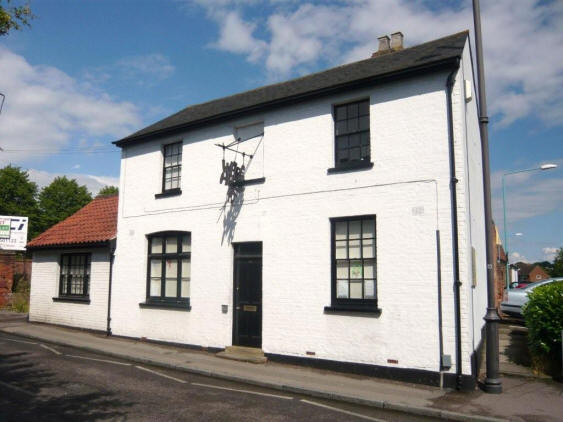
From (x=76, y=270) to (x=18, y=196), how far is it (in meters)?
44.8

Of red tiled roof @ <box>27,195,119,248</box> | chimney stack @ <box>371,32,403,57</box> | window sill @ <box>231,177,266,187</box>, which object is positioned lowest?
red tiled roof @ <box>27,195,119,248</box>

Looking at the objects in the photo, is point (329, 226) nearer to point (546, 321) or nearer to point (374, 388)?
point (374, 388)

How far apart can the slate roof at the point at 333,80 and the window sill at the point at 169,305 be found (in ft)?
17.7

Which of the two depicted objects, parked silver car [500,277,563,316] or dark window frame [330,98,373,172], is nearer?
dark window frame [330,98,373,172]

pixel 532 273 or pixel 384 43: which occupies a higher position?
pixel 384 43

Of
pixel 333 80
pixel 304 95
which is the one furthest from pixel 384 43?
pixel 304 95

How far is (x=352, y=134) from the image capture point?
1180 cm

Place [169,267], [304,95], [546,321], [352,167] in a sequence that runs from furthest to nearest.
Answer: [169,267], [304,95], [352,167], [546,321]

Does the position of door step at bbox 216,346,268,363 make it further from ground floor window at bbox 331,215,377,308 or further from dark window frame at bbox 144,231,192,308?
ground floor window at bbox 331,215,377,308

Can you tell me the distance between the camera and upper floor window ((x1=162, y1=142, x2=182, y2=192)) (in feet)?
50.8

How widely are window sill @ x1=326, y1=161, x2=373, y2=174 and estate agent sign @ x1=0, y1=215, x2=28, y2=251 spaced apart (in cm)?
2119

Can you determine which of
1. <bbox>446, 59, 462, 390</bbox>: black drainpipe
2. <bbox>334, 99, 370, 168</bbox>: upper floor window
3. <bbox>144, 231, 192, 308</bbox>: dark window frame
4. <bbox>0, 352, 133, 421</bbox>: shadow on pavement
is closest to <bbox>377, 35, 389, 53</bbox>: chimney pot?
<bbox>334, 99, 370, 168</bbox>: upper floor window

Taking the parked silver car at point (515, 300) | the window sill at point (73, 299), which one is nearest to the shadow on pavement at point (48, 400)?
the window sill at point (73, 299)

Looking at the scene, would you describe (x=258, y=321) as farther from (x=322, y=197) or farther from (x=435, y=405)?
(x=435, y=405)
